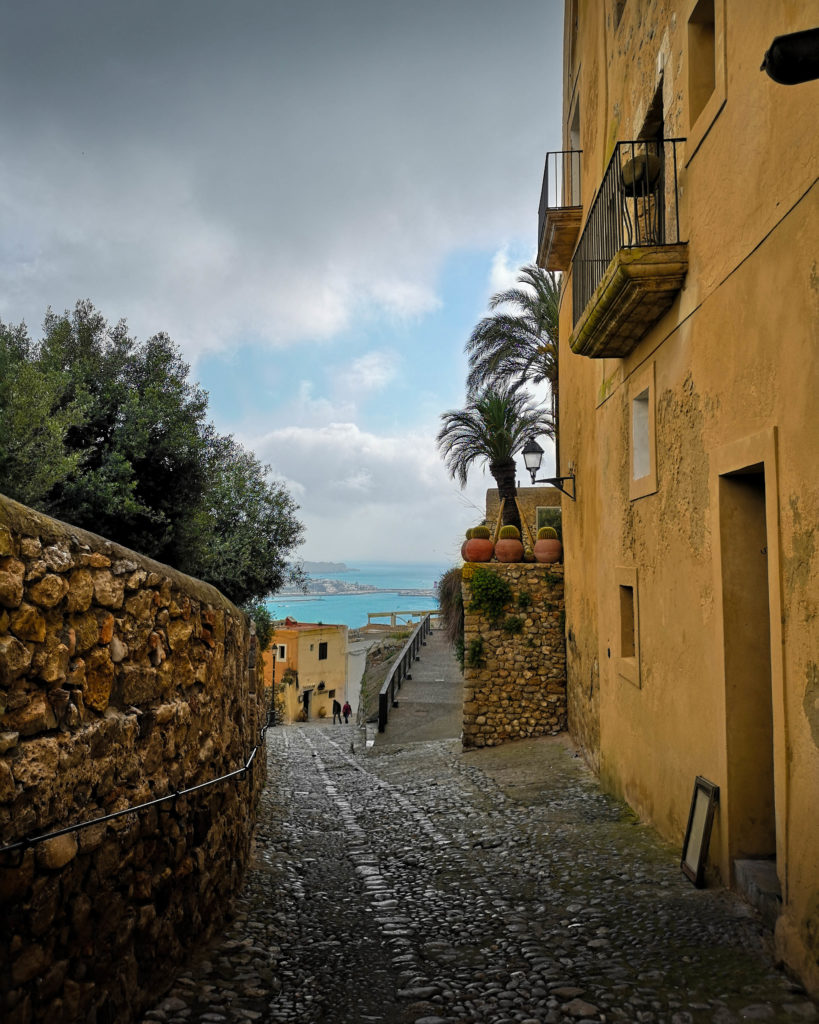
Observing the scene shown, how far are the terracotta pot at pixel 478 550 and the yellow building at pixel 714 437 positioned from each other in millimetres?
4665

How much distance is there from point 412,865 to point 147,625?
12.0ft

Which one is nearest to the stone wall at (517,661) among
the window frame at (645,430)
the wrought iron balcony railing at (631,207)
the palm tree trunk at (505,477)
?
the palm tree trunk at (505,477)

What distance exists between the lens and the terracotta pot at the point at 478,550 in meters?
14.0

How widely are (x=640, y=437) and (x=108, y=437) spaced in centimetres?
715

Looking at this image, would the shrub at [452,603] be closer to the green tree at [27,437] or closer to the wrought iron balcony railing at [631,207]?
the wrought iron balcony railing at [631,207]

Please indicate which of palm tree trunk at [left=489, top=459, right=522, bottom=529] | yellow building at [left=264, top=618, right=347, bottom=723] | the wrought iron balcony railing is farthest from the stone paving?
yellow building at [left=264, top=618, right=347, bottom=723]

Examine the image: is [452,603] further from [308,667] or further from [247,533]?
[308,667]

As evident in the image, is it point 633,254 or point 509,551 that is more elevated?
point 633,254

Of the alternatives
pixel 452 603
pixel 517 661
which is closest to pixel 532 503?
pixel 452 603

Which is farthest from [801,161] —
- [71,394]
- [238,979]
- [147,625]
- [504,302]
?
[504,302]

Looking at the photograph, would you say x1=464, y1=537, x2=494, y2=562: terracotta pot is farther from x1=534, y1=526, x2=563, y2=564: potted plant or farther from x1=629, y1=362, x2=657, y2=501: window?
x1=629, y1=362, x2=657, y2=501: window

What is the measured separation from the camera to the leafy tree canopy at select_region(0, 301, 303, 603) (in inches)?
311

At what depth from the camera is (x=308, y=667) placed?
4359 centimetres

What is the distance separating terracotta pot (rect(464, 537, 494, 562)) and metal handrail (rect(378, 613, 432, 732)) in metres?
4.16
